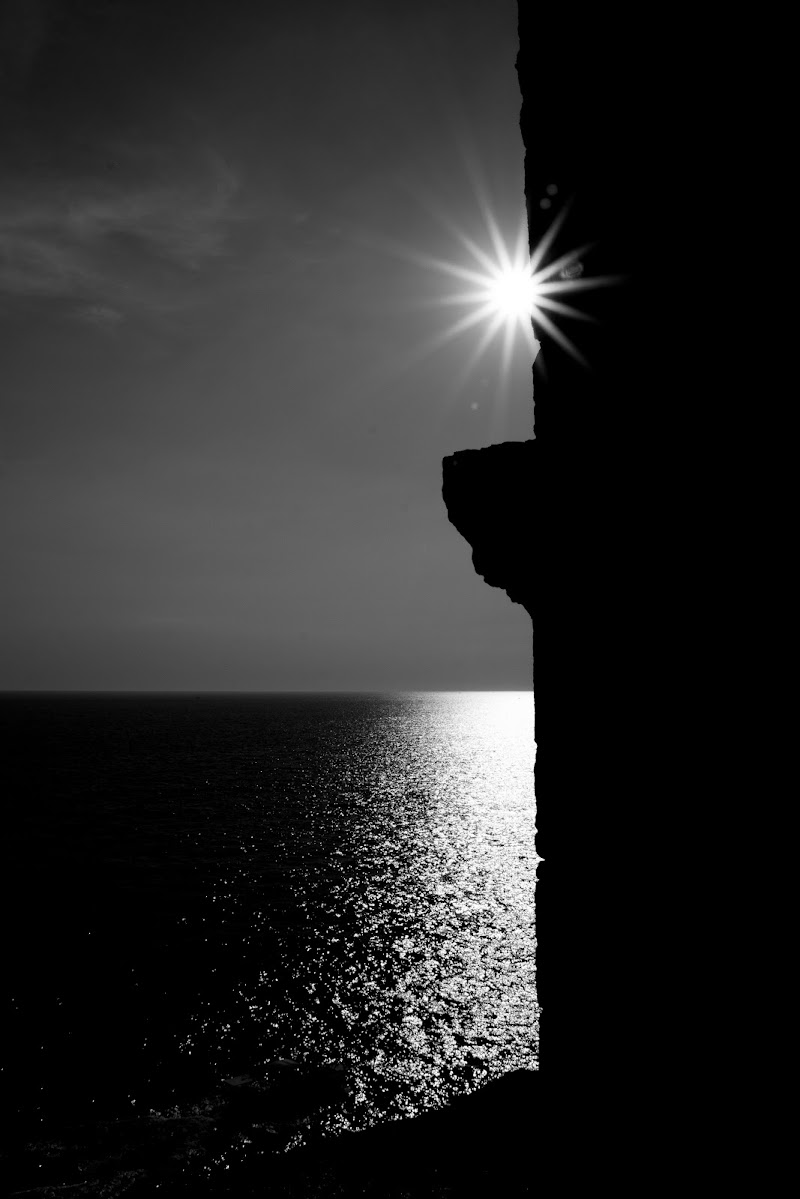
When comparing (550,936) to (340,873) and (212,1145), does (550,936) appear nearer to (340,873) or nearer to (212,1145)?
(212,1145)

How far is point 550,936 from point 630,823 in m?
1.44

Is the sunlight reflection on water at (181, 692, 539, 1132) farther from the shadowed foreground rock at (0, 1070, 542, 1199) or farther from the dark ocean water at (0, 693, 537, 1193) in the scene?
the shadowed foreground rock at (0, 1070, 542, 1199)

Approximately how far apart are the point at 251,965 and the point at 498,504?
3005 centimetres

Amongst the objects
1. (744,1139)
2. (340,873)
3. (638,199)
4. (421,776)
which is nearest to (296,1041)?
(340,873)

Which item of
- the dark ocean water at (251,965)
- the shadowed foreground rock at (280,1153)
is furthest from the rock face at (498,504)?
the dark ocean water at (251,965)

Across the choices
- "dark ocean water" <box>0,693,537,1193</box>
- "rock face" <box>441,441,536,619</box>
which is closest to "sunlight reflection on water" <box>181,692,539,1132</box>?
"dark ocean water" <box>0,693,537,1193</box>

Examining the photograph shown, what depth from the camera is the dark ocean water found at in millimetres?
20156

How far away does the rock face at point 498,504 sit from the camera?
482cm

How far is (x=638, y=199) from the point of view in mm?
2764

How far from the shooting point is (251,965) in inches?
1128

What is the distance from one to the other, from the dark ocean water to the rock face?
1981 cm

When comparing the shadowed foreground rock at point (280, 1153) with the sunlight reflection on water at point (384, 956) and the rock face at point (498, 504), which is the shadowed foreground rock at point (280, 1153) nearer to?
the sunlight reflection on water at point (384, 956)

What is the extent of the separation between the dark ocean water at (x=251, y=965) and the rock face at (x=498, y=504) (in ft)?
65.0

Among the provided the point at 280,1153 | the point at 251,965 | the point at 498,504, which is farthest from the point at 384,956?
the point at 498,504
